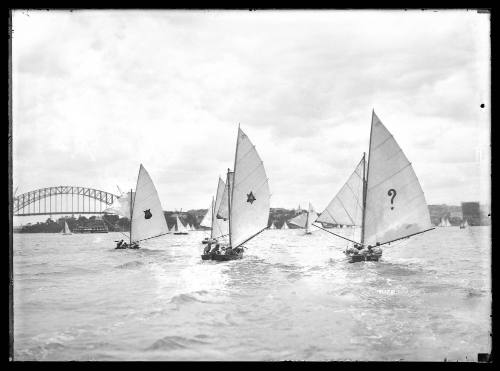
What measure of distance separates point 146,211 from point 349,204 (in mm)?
27939

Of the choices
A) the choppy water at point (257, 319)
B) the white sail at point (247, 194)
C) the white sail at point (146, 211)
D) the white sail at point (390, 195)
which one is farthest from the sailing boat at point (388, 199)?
the white sail at point (146, 211)

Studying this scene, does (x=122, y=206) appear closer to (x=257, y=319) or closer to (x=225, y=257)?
(x=225, y=257)

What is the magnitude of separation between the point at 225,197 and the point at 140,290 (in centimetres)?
2651

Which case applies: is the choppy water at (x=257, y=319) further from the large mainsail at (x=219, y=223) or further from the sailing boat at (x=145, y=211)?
the large mainsail at (x=219, y=223)

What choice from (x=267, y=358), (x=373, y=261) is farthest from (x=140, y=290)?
(x=373, y=261)

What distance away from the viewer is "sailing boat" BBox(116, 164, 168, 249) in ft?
175

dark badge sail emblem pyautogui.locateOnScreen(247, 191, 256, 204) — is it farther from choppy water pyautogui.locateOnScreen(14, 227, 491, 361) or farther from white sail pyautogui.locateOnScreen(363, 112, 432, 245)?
white sail pyautogui.locateOnScreen(363, 112, 432, 245)

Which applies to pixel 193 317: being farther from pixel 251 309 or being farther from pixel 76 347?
pixel 76 347

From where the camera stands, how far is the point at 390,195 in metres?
31.8

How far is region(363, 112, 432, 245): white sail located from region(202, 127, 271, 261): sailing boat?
843 centimetres

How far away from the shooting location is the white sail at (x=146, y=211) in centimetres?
5331

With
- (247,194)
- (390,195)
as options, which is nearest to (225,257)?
(247,194)

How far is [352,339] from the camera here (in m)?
13.1
